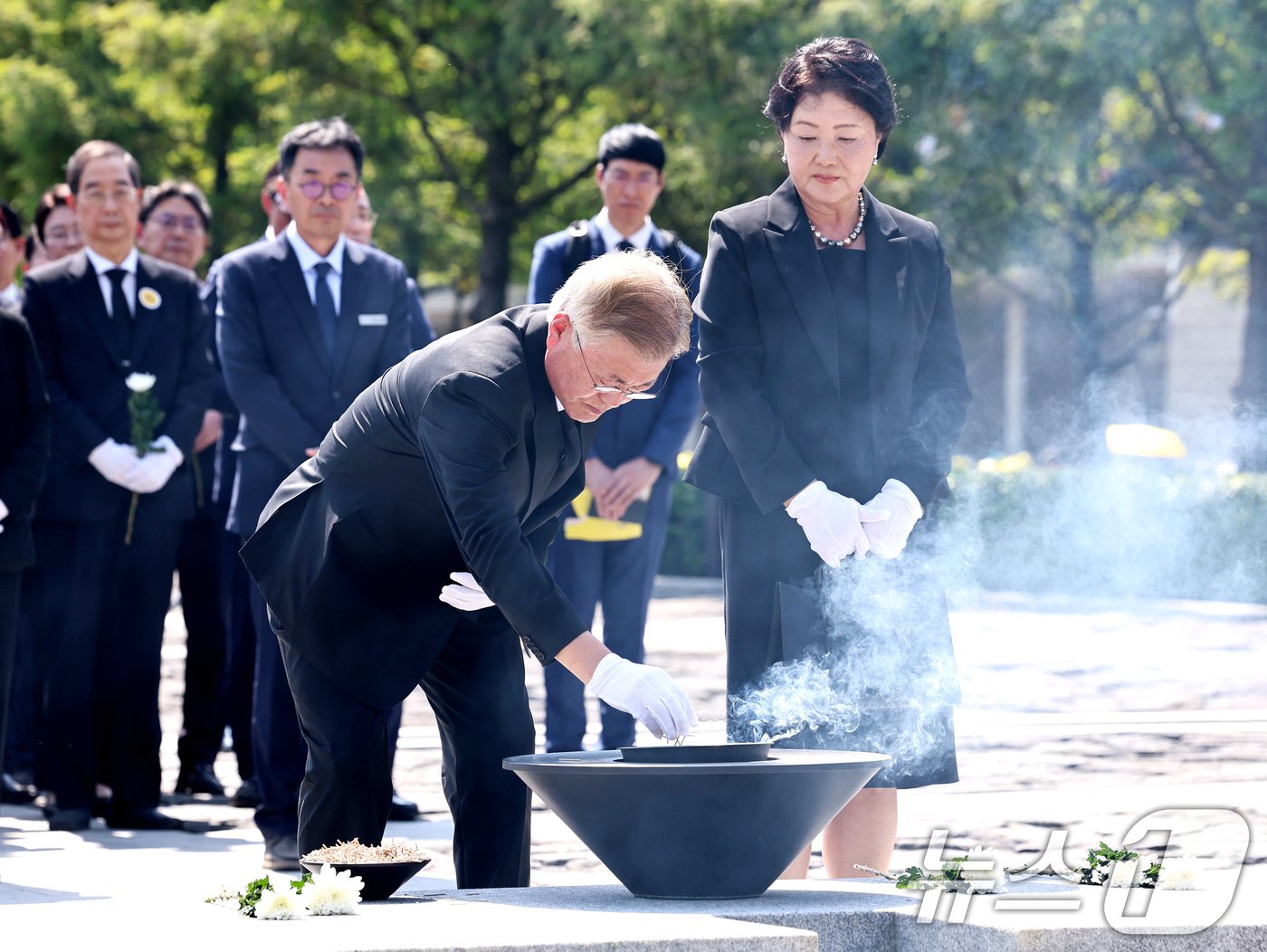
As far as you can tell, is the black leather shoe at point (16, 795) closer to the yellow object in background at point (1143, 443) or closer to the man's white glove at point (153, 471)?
the man's white glove at point (153, 471)

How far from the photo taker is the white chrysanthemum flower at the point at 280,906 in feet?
11.8

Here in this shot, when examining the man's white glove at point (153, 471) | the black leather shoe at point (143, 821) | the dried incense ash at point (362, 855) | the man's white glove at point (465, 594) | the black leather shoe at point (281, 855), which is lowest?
the black leather shoe at point (143, 821)

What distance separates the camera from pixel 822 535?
445 centimetres

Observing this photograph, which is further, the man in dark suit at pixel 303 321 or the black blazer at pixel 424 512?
the man in dark suit at pixel 303 321

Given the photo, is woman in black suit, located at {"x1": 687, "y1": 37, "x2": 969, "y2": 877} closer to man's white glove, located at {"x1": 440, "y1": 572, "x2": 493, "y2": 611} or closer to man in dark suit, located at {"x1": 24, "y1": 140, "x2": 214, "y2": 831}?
man's white glove, located at {"x1": 440, "y1": 572, "x2": 493, "y2": 611}

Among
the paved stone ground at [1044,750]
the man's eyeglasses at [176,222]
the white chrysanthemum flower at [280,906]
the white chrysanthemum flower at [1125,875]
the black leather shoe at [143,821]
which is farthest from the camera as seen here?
the man's eyeglasses at [176,222]

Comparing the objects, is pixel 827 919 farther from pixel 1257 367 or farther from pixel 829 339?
pixel 1257 367

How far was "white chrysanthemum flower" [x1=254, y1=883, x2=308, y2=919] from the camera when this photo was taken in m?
3.60

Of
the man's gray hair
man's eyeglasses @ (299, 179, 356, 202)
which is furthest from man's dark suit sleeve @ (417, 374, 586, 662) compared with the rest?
man's eyeglasses @ (299, 179, 356, 202)

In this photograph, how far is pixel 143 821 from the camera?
6438mm

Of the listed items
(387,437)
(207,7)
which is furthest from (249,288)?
(207,7)

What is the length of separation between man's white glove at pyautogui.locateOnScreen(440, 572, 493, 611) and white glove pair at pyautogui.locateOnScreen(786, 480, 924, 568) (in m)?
0.79

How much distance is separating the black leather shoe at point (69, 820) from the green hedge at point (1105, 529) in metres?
3.20

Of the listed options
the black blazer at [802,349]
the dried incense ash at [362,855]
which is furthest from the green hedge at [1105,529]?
the dried incense ash at [362,855]
